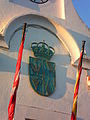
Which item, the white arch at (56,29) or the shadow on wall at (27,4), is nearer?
the white arch at (56,29)

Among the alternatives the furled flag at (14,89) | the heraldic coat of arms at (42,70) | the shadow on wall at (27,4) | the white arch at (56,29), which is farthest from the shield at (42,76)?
the shadow on wall at (27,4)

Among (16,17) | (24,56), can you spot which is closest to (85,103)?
(24,56)

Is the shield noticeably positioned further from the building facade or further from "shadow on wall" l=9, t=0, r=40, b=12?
"shadow on wall" l=9, t=0, r=40, b=12

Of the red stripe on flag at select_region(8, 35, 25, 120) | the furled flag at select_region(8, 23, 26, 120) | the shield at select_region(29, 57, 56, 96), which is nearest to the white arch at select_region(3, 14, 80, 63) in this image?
the shield at select_region(29, 57, 56, 96)

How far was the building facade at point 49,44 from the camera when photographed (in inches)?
398

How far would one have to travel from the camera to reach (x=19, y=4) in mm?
11594

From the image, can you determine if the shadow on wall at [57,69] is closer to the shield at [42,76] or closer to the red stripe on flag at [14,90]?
the shield at [42,76]

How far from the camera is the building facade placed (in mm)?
10102

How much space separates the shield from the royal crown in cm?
18

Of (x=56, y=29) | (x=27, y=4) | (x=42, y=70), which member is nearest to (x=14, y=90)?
(x=42, y=70)

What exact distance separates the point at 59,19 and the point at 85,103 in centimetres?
334

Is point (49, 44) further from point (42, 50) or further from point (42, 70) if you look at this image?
point (42, 70)

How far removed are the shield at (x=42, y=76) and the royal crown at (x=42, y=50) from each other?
0.59ft

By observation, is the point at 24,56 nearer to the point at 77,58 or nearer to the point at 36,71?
the point at 36,71
